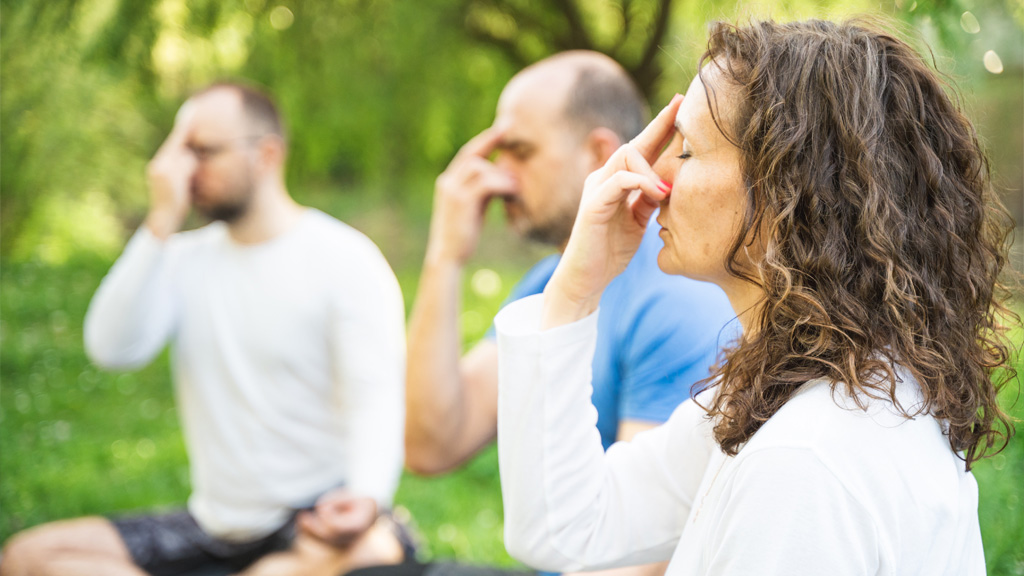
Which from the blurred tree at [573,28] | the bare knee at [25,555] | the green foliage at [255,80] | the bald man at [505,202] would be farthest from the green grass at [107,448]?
the blurred tree at [573,28]

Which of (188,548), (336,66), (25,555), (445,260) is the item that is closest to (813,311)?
(445,260)

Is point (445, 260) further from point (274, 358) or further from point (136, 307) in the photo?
point (136, 307)

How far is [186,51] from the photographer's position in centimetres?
430

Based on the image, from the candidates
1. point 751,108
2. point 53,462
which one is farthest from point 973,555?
point 53,462

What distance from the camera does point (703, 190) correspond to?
3.72 feet

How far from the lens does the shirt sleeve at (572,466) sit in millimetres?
1227

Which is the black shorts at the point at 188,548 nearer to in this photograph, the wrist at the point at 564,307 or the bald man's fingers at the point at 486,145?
the bald man's fingers at the point at 486,145

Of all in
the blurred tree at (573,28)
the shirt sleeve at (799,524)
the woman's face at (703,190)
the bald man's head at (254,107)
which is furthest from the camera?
the blurred tree at (573,28)

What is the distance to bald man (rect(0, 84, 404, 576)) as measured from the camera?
9.16 feet

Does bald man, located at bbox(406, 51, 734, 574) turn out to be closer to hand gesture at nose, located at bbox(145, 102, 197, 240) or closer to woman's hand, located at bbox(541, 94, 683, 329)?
woman's hand, located at bbox(541, 94, 683, 329)

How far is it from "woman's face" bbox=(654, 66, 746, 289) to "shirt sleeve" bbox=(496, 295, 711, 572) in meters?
Result: 0.18

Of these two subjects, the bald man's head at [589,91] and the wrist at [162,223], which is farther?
the wrist at [162,223]

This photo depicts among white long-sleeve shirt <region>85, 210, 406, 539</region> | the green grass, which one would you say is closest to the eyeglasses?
white long-sleeve shirt <region>85, 210, 406, 539</region>

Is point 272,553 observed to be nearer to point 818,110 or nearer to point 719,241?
point 719,241
